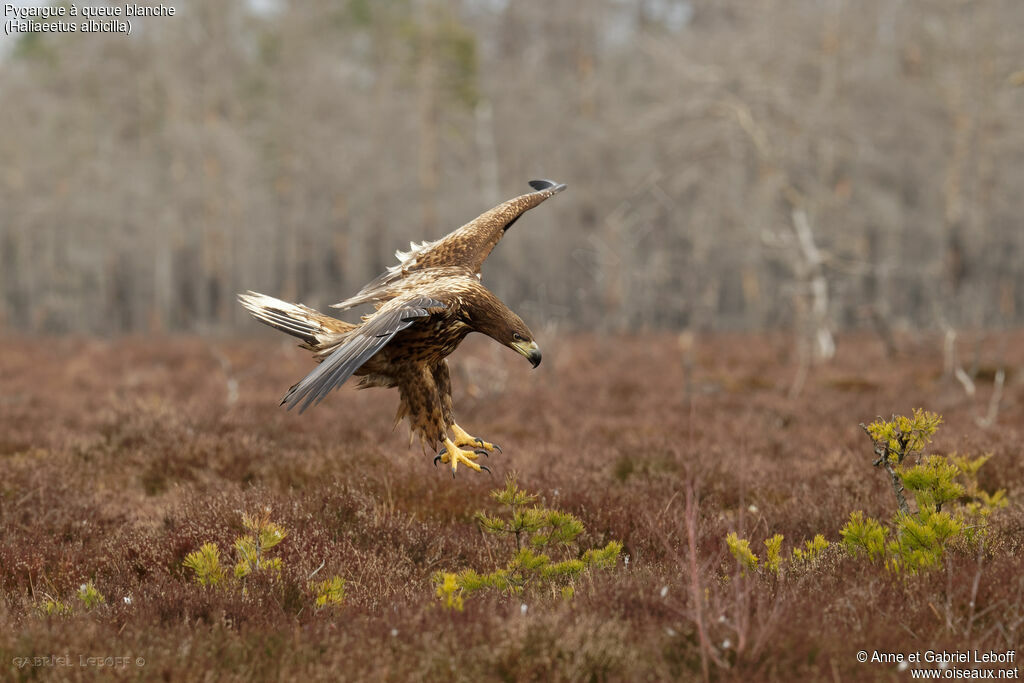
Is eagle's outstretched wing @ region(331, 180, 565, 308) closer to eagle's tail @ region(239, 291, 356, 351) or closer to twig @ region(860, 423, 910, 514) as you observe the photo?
eagle's tail @ region(239, 291, 356, 351)

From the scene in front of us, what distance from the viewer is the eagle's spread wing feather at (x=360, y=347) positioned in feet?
10.7

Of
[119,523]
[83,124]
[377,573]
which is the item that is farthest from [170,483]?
[83,124]

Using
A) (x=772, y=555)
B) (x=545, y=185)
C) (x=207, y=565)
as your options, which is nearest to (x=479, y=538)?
(x=207, y=565)

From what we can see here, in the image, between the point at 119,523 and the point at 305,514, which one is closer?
the point at 305,514

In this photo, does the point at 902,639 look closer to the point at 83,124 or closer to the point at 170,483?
the point at 170,483

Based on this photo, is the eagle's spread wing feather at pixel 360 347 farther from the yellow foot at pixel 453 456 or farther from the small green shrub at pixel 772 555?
the small green shrub at pixel 772 555

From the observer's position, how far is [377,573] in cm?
367

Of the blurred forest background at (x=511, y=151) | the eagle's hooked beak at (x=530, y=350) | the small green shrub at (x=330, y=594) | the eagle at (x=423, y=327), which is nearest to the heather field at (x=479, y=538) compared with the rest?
the small green shrub at (x=330, y=594)

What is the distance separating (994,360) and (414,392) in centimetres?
1092

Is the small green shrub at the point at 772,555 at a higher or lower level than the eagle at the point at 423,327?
lower

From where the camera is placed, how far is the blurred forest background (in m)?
20.6

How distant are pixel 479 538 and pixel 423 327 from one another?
1.18 metres

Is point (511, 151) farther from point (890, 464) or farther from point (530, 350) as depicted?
point (890, 464)

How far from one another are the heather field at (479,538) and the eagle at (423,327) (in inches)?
26.0
